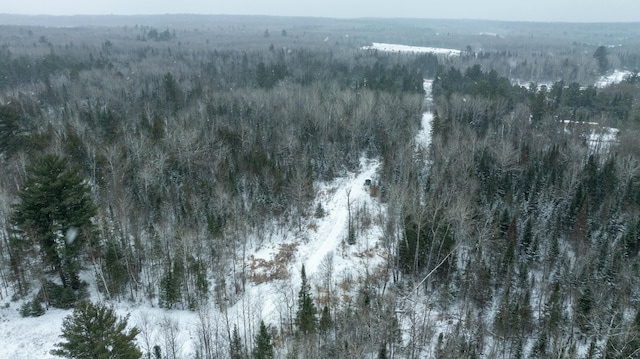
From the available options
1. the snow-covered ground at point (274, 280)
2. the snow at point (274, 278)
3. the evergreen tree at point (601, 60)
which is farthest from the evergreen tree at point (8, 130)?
Answer: the evergreen tree at point (601, 60)

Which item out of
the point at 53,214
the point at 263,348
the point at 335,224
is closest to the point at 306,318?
the point at 263,348

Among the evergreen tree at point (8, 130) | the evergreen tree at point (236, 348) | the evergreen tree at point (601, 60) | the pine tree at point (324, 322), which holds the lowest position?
the evergreen tree at point (236, 348)

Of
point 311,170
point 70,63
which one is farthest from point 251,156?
point 70,63

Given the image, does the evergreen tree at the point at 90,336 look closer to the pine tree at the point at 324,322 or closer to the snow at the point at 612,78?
the pine tree at the point at 324,322

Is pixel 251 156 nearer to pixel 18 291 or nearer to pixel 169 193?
pixel 169 193

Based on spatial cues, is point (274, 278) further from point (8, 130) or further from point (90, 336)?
point (8, 130)
